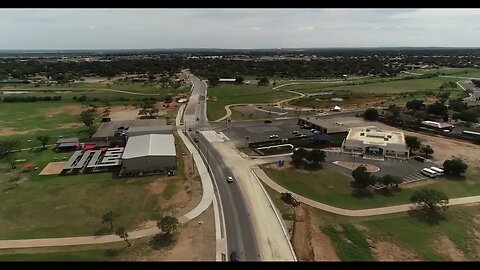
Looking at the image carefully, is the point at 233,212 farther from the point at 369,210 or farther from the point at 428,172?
the point at 428,172

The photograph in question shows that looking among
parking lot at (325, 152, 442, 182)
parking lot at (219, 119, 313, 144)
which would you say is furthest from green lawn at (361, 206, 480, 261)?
parking lot at (219, 119, 313, 144)

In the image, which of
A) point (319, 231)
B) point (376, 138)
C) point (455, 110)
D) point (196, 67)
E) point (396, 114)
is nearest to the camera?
point (319, 231)

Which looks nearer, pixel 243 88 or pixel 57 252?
pixel 57 252

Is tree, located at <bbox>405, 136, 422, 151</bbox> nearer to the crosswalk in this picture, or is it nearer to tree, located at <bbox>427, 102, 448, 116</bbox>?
the crosswalk

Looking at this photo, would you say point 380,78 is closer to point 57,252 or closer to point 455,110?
point 455,110

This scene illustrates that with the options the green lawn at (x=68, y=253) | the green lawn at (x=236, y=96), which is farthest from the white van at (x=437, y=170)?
the green lawn at (x=236, y=96)

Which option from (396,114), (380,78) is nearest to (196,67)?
(380,78)

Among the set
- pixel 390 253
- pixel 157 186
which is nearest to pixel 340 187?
pixel 390 253
